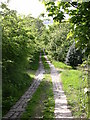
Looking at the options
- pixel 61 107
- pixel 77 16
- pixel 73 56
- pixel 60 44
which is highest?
pixel 60 44

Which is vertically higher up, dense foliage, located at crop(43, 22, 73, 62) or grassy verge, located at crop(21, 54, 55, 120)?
dense foliage, located at crop(43, 22, 73, 62)

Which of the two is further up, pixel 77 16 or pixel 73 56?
pixel 73 56

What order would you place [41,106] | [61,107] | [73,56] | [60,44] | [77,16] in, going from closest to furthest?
[77,16] → [61,107] → [41,106] → [73,56] → [60,44]

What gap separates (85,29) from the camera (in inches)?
91.3

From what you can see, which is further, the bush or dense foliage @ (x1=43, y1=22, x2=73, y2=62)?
dense foliage @ (x1=43, y1=22, x2=73, y2=62)

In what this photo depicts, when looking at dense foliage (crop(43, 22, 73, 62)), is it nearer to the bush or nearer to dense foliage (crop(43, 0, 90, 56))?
the bush

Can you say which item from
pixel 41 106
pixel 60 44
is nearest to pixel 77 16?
pixel 41 106

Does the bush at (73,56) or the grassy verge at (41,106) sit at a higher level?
the bush at (73,56)

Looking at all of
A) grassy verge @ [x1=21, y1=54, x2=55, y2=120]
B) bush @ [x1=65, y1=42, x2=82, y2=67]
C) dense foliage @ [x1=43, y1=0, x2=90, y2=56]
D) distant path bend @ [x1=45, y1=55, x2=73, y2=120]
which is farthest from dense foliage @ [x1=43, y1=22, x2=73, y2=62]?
dense foliage @ [x1=43, y1=0, x2=90, y2=56]

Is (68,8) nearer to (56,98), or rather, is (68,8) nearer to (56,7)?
(56,7)

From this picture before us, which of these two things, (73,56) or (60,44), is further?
(60,44)

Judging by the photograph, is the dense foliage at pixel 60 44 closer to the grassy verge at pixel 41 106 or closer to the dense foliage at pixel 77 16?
the grassy verge at pixel 41 106

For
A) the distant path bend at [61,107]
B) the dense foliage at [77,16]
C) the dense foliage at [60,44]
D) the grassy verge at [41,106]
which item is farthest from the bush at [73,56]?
the dense foliage at [77,16]

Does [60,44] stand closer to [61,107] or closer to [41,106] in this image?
[41,106]
